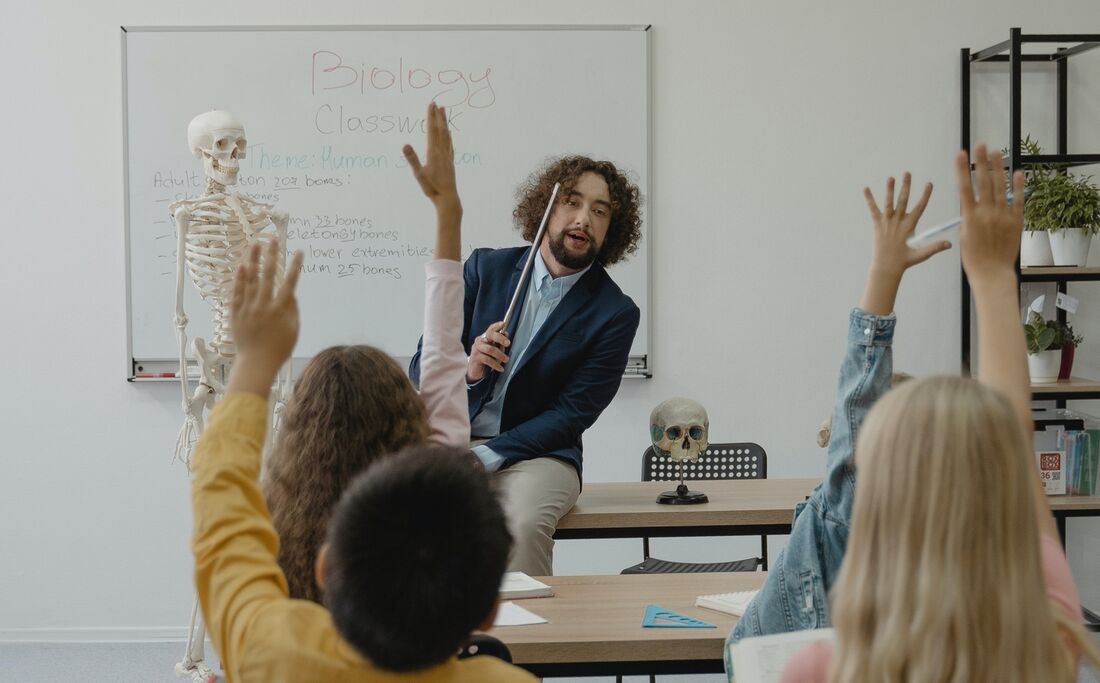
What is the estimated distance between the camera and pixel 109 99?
427cm

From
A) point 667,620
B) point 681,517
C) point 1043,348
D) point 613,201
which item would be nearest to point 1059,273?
point 1043,348

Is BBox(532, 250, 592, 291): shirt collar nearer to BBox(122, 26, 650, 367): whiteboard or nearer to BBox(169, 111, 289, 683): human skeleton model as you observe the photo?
BBox(169, 111, 289, 683): human skeleton model

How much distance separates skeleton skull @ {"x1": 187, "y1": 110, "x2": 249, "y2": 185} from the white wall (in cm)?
107

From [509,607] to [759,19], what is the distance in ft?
9.54

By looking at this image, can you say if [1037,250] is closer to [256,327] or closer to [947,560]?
[947,560]

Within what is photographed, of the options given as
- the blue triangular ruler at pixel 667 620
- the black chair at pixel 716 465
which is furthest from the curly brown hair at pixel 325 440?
the black chair at pixel 716 465

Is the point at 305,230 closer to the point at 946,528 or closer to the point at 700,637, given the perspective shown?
the point at 700,637

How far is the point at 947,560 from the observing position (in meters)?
0.98

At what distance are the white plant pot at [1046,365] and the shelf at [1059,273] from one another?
267 millimetres

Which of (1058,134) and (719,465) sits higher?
(1058,134)

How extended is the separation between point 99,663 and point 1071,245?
3.79 m

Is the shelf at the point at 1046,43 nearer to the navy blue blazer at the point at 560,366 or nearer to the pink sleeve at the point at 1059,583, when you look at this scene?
the navy blue blazer at the point at 560,366

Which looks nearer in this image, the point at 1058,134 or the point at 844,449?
the point at 844,449

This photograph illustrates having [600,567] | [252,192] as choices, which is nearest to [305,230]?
[252,192]
